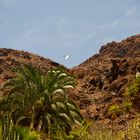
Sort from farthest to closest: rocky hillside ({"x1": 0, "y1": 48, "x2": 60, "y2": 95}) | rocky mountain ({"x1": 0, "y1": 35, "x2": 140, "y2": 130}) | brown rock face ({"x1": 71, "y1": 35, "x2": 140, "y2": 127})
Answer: rocky hillside ({"x1": 0, "y1": 48, "x2": 60, "y2": 95})
brown rock face ({"x1": 71, "y1": 35, "x2": 140, "y2": 127})
rocky mountain ({"x1": 0, "y1": 35, "x2": 140, "y2": 130})

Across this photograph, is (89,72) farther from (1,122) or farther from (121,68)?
(1,122)

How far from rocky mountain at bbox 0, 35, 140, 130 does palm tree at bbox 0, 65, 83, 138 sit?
4.50m

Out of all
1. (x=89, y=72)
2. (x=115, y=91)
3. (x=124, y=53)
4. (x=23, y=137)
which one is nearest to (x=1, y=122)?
(x=23, y=137)

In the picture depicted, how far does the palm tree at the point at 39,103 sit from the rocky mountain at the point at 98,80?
14.8ft

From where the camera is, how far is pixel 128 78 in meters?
41.5

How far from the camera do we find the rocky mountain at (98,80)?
38125 mm

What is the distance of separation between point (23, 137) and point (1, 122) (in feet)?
3.60

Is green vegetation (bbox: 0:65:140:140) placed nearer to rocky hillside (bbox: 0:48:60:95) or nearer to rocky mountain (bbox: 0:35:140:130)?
rocky mountain (bbox: 0:35:140:130)

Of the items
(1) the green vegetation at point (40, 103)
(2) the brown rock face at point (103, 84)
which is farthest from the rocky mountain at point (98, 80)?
(1) the green vegetation at point (40, 103)

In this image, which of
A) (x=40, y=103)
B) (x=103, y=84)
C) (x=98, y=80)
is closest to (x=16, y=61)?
(x=98, y=80)

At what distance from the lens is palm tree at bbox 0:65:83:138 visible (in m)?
27.4

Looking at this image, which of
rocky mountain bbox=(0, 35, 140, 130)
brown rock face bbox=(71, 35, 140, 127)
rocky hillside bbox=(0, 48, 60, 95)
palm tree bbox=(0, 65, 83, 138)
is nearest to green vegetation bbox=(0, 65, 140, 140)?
palm tree bbox=(0, 65, 83, 138)

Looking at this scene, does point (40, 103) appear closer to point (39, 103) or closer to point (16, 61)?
point (39, 103)

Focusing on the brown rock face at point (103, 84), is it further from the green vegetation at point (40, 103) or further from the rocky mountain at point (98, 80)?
the green vegetation at point (40, 103)
